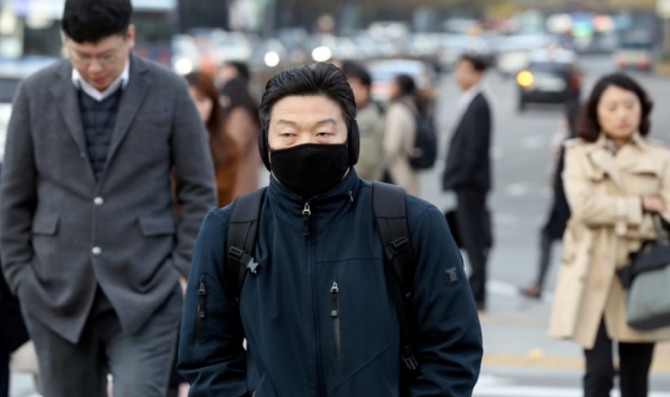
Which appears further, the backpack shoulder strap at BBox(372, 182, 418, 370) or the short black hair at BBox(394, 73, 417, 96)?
the short black hair at BBox(394, 73, 417, 96)

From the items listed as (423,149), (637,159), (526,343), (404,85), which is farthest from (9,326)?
(404,85)

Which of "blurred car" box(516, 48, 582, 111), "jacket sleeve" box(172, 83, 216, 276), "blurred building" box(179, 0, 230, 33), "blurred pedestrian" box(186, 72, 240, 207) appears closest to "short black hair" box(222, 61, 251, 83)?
"blurred pedestrian" box(186, 72, 240, 207)

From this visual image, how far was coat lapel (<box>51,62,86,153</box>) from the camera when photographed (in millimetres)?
5258

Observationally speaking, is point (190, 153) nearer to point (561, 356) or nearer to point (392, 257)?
point (392, 257)

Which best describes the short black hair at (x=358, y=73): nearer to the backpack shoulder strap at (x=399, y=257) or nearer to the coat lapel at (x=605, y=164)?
the coat lapel at (x=605, y=164)

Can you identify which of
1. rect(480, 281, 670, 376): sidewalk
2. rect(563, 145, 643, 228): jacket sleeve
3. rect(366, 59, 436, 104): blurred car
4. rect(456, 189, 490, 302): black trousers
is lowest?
rect(480, 281, 670, 376): sidewalk

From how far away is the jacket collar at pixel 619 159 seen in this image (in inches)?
263

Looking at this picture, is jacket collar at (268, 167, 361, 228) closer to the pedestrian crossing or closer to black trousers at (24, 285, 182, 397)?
black trousers at (24, 285, 182, 397)

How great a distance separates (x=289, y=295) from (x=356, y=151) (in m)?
0.38

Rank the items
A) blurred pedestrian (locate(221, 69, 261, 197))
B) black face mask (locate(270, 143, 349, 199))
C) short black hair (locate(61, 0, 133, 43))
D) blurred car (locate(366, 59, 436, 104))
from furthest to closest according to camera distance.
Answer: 1. blurred car (locate(366, 59, 436, 104))
2. blurred pedestrian (locate(221, 69, 261, 197))
3. short black hair (locate(61, 0, 133, 43))
4. black face mask (locate(270, 143, 349, 199))

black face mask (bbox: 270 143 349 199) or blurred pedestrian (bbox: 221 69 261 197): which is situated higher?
black face mask (bbox: 270 143 349 199)

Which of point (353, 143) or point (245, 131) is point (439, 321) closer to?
point (353, 143)

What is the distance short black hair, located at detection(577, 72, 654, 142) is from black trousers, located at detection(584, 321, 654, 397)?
0.84 metres

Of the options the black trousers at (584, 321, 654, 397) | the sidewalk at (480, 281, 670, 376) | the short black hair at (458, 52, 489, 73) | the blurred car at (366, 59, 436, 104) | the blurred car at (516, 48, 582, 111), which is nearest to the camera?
the black trousers at (584, 321, 654, 397)
